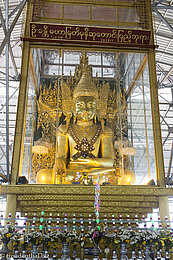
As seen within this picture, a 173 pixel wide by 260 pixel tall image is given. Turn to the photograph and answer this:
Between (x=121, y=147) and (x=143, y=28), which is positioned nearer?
(x=121, y=147)

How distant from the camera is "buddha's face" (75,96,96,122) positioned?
7887mm

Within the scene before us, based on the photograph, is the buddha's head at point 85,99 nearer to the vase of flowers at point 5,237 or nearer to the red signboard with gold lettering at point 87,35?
the red signboard with gold lettering at point 87,35

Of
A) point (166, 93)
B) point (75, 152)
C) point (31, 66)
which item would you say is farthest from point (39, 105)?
point (166, 93)

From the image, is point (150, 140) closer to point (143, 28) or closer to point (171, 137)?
point (143, 28)

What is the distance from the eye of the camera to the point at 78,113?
26.1 ft

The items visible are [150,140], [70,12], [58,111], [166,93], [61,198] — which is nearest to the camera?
[61,198]

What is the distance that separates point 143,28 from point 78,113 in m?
2.65

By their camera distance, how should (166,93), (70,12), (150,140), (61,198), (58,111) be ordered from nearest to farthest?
(61,198)
(150,140)
(58,111)
(70,12)
(166,93)

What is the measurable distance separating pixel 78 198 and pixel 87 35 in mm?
3798

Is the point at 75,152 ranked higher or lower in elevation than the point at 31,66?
lower

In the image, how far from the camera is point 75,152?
25.2ft

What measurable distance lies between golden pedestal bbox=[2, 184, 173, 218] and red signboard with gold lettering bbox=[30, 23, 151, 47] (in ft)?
11.4

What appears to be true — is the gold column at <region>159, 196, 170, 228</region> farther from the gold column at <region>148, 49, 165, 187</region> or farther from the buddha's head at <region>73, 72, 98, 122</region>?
the buddha's head at <region>73, 72, 98, 122</region>

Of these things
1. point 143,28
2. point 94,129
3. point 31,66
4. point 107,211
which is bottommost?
point 107,211
